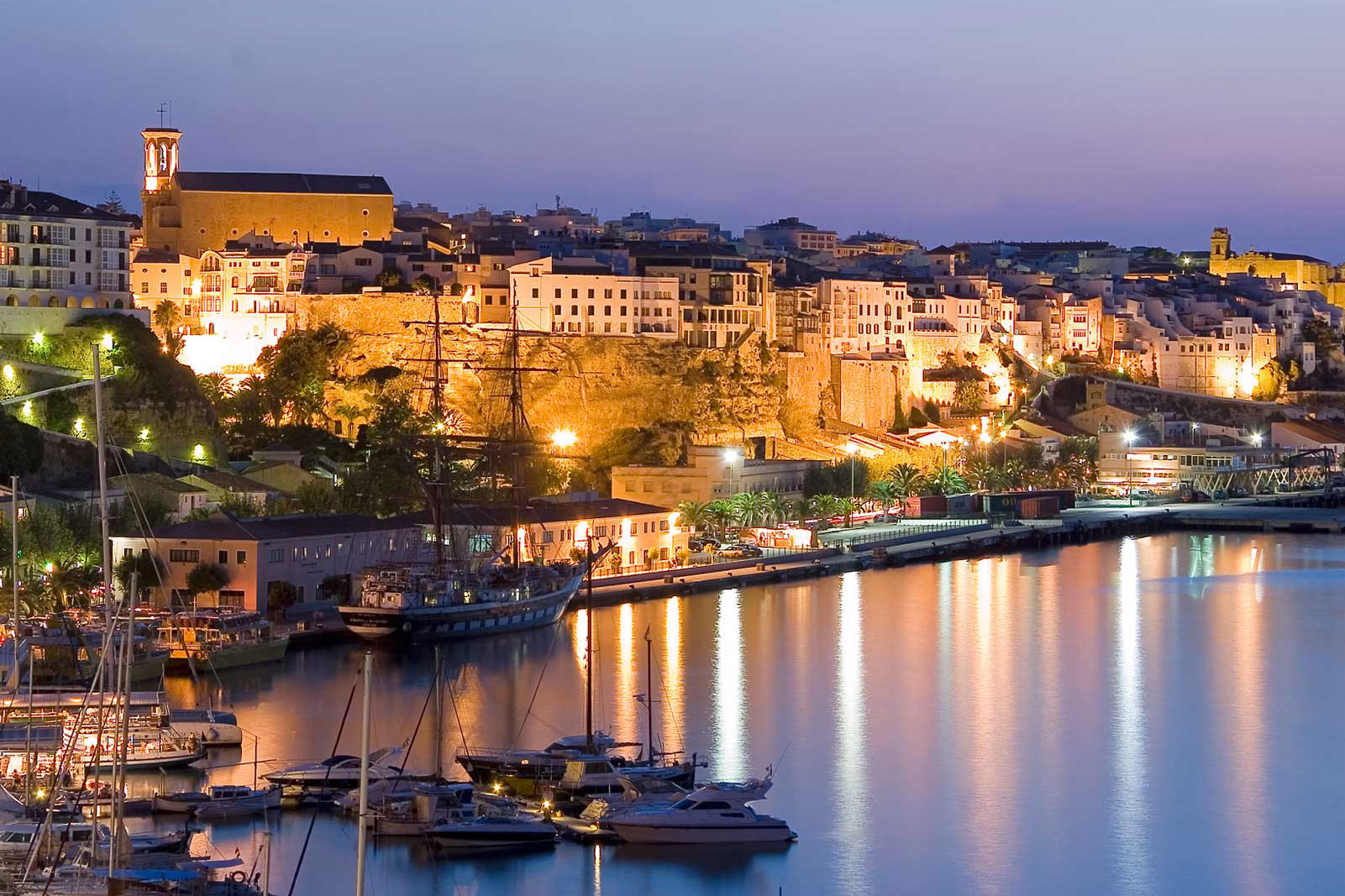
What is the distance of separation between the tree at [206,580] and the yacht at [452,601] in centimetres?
123

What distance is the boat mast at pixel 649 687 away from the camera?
670 inches

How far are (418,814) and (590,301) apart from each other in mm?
23583

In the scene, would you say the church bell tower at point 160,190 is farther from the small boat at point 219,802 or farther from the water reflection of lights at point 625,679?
the small boat at point 219,802

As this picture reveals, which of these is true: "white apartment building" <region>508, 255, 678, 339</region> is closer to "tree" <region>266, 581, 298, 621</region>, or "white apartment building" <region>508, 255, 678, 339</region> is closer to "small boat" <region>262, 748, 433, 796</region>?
"tree" <region>266, 581, 298, 621</region>

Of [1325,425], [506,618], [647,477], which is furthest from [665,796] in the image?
[1325,425]

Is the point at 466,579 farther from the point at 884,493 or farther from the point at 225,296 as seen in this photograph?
the point at 884,493

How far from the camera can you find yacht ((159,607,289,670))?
21.4 meters

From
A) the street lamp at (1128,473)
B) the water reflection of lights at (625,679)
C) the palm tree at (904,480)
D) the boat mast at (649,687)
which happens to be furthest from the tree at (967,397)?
the boat mast at (649,687)

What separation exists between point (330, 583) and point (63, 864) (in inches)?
499

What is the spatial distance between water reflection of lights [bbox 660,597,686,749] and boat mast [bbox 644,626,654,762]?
0.12 meters

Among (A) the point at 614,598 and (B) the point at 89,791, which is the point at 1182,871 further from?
(A) the point at 614,598

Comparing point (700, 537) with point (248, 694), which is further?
point (700, 537)

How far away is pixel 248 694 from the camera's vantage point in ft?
66.6

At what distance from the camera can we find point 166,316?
3588 centimetres
